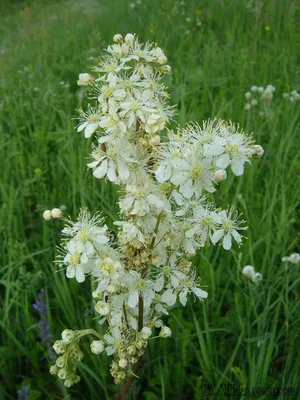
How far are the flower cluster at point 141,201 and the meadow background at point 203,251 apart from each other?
402mm

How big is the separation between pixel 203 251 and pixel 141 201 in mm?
1135

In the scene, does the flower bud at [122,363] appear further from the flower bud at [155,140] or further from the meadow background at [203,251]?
the flower bud at [155,140]

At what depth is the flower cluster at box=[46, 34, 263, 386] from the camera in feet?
3.57

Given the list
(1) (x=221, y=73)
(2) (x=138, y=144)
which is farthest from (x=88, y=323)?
(1) (x=221, y=73)

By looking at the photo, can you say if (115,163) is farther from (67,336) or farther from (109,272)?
(67,336)

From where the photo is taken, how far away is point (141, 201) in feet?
Result: 3.62

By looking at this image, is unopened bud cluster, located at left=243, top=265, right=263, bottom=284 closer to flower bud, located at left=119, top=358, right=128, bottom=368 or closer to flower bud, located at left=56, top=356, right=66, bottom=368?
flower bud, located at left=119, top=358, right=128, bottom=368

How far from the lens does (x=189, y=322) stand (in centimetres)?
192

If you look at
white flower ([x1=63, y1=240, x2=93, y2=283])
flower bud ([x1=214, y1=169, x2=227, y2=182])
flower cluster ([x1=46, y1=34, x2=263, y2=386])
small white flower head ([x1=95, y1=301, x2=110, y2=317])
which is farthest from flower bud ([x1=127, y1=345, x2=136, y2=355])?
flower bud ([x1=214, y1=169, x2=227, y2=182])

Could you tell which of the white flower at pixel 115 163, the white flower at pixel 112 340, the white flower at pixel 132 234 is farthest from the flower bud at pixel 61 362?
the white flower at pixel 115 163

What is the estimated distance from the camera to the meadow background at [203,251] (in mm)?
1772

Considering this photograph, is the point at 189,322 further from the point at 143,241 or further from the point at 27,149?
the point at 27,149

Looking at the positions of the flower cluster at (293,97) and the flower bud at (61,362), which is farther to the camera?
the flower cluster at (293,97)

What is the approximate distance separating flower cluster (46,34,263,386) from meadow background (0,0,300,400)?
1.32 ft
